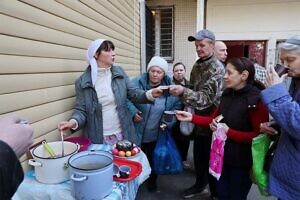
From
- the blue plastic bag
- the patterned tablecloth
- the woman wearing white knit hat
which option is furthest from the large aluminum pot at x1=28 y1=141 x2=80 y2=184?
the blue plastic bag

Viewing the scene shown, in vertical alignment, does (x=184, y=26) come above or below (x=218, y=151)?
above

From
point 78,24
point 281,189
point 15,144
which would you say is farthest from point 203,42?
point 15,144

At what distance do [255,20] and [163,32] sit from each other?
2.49 m

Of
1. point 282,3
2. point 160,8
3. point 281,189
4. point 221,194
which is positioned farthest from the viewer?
point 160,8

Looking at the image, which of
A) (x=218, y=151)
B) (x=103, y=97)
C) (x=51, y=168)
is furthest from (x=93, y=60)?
(x=218, y=151)

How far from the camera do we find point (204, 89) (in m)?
2.82

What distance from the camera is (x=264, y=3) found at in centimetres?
671

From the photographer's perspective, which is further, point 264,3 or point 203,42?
point 264,3

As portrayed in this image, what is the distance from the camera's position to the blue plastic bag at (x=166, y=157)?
10.4 feet

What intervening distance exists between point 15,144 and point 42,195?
0.92 m

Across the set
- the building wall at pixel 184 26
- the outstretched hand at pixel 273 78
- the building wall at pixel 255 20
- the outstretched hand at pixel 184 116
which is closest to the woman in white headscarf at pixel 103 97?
the outstretched hand at pixel 184 116

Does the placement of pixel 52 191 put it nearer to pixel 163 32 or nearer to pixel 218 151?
pixel 218 151

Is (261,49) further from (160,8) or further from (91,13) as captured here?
(91,13)

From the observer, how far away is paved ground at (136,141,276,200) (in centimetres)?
343
